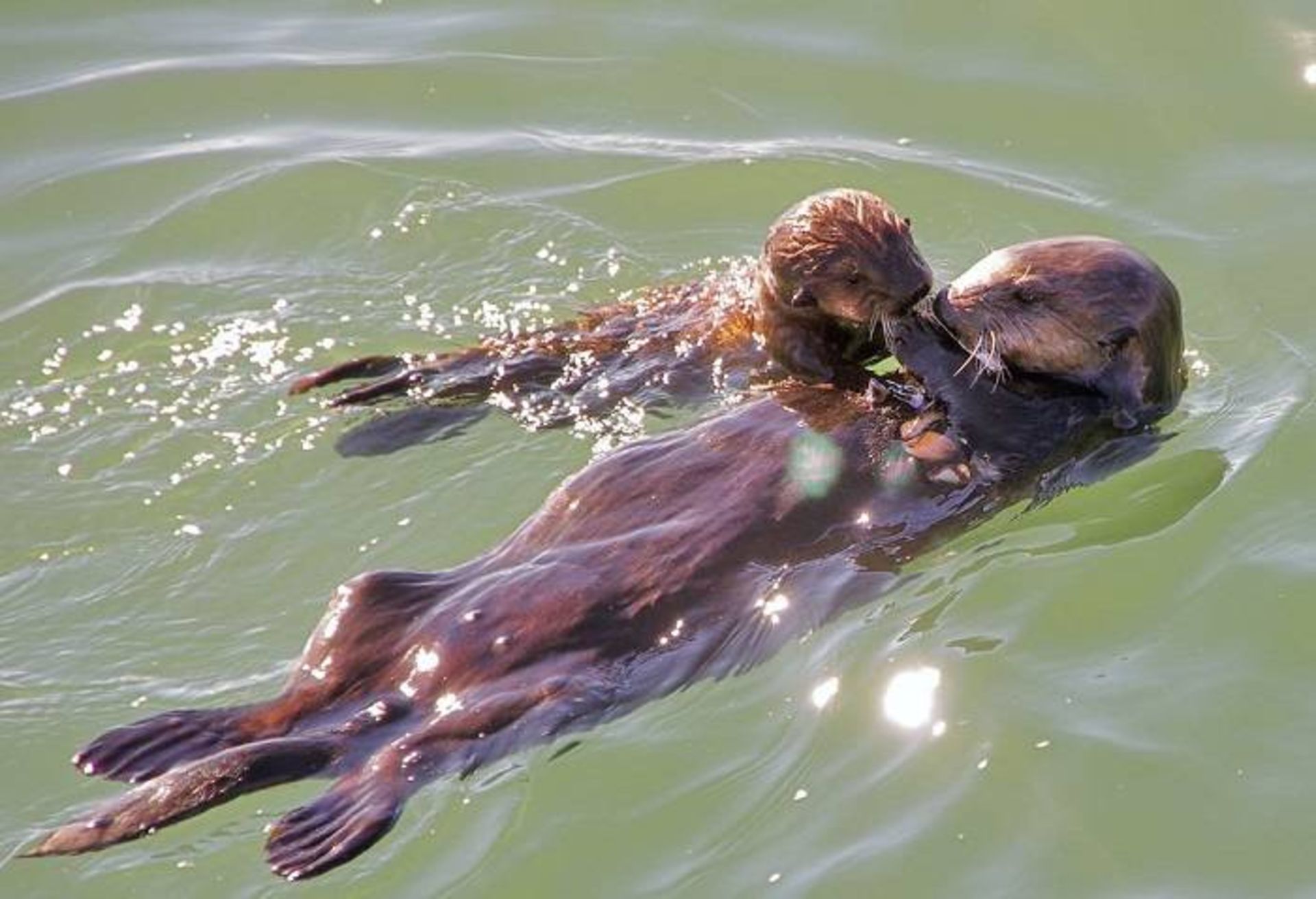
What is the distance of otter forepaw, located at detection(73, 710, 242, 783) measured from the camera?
517cm

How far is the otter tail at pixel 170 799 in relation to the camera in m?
4.91

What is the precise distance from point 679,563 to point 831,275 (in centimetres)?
134

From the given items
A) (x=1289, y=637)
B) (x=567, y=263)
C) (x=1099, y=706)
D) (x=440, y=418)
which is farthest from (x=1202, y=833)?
(x=567, y=263)

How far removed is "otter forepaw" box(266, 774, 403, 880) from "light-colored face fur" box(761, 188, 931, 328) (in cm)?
226

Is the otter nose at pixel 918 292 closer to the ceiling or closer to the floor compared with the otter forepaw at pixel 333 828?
closer to the ceiling

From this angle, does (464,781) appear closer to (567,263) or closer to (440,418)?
(440,418)

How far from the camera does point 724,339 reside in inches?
279

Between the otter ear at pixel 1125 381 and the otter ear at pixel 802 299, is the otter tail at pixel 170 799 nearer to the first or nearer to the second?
the otter ear at pixel 802 299

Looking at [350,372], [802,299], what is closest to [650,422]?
[802,299]

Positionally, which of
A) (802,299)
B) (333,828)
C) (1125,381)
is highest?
(802,299)

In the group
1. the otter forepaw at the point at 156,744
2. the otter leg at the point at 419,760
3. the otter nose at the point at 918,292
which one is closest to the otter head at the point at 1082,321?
the otter nose at the point at 918,292

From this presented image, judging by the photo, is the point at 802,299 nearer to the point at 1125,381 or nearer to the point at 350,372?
the point at 1125,381

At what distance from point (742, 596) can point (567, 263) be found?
2.60 metres

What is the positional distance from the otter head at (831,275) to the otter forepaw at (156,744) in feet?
7.39
